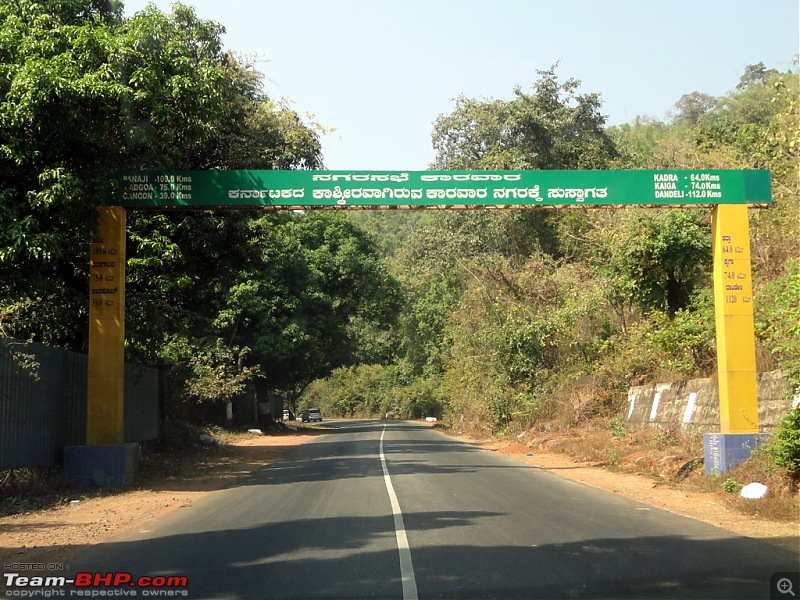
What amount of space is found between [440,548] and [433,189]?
946 cm

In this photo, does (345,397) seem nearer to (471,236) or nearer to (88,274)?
(471,236)

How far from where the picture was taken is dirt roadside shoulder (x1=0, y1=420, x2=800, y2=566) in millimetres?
9617

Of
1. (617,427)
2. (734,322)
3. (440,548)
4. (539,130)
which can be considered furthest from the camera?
(539,130)

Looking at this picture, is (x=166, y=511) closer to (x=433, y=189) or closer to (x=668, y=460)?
(x=433, y=189)

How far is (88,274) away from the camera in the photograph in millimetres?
17844

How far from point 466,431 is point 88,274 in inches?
1144

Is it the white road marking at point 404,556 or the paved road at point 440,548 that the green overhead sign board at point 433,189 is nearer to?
the paved road at point 440,548

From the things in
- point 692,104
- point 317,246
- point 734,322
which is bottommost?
point 734,322

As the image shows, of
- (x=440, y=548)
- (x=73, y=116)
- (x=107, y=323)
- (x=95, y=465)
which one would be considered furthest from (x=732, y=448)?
(x=73, y=116)

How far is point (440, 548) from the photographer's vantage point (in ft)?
29.0

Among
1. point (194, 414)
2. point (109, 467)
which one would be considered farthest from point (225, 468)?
point (194, 414)

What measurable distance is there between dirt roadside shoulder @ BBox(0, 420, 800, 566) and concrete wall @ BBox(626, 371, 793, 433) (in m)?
2.21

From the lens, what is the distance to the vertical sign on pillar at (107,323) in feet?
54.5

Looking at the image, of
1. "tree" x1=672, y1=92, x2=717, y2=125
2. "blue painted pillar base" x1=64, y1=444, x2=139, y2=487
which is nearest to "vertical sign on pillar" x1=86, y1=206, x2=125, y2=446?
"blue painted pillar base" x1=64, y1=444, x2=139, y2=487
